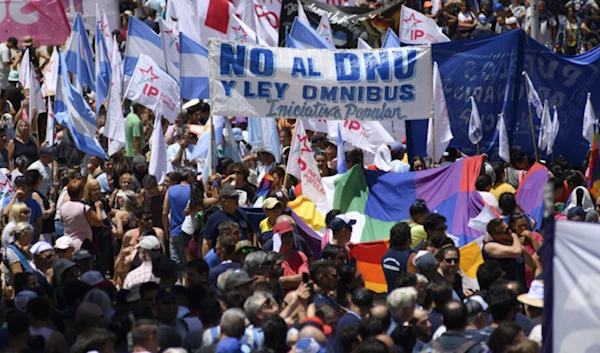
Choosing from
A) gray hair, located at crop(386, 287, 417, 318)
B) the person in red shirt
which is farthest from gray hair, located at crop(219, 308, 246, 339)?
the person in red shirt

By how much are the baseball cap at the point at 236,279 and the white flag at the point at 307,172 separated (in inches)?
158

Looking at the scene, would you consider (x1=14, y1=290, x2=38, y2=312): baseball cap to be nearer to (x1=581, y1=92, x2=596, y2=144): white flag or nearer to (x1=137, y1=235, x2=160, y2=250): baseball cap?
(x1=137, y1=235, x2=160, y2=250): baseball cap

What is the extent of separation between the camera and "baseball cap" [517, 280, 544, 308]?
8195 millimetres

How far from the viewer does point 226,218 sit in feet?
35.8

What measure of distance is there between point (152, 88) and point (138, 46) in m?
1.76

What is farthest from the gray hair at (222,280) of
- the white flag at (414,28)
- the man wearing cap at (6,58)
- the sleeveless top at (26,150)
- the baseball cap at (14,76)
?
the man wearing cap at (6,58)

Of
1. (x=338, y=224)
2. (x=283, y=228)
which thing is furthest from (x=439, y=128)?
(x=283, y=228)

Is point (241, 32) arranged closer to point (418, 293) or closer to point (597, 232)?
point (418, 293)

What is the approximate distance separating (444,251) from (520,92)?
7.55m

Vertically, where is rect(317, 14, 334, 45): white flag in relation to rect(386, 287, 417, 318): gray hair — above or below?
above

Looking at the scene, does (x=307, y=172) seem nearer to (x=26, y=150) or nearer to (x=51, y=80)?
(x=26, y=150)

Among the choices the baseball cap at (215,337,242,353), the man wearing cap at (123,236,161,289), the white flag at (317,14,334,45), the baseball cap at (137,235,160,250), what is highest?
the white flag at (317,14,334,45)

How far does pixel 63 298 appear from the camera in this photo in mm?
9133

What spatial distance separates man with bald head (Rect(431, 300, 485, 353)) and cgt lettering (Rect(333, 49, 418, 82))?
6.49 metres
